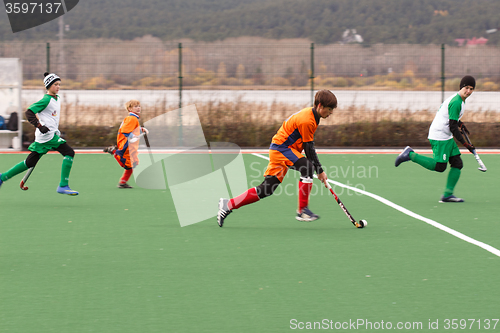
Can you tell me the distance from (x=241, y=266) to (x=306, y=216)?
234 cm

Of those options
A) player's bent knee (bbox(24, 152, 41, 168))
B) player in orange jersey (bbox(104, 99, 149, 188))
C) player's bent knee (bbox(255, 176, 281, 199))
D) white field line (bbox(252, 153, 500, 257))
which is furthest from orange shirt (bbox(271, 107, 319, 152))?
player's bent knee (bbox(24, 152, 41, 168))

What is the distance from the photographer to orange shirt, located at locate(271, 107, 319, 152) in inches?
293

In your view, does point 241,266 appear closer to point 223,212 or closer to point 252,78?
point 223,212

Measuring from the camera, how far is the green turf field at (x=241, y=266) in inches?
186

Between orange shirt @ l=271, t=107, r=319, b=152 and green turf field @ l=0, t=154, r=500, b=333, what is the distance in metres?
0.97

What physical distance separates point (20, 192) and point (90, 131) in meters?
8.07

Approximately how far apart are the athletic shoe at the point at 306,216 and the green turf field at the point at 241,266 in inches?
4.2

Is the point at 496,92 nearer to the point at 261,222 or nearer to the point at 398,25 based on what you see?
the point at 261,222

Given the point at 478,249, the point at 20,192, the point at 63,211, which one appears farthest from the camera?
the point at 20,192

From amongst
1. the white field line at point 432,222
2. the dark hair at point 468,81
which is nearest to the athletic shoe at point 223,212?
the white field line at point 432,222

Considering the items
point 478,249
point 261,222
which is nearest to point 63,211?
point 261,222

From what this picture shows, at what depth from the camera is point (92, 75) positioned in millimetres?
20906

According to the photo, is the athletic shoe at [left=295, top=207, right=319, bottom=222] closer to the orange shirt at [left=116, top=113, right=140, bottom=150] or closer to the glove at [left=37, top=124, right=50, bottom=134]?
the orange shirt at [left=116, top=113, right=140, bottom=150]

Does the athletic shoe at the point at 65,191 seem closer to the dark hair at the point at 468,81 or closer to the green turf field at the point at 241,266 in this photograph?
the green turf field at the point at 241,266
